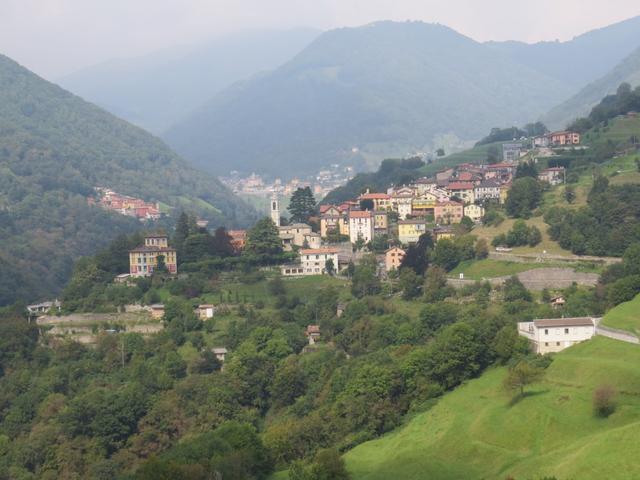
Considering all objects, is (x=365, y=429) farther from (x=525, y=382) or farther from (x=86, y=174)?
(x=86, y=174)

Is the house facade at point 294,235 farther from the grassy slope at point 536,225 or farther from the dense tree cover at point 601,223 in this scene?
the dense tree cover at point 601,223

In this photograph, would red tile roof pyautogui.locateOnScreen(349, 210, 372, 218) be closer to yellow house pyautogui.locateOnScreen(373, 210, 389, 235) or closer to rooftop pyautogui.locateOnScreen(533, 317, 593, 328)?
yellow house pyautogui.locateOnScreen(373, 210, 389, 235)

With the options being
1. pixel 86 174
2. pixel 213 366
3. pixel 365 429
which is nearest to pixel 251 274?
pixel 213 366

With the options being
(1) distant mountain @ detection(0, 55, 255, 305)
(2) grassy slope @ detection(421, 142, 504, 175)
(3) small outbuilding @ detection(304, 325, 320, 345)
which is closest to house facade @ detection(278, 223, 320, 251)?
(3) small outbuilding @ detection(304, 325, 320, 345)

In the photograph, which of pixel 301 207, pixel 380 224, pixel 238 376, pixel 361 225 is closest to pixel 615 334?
pixel 238 376

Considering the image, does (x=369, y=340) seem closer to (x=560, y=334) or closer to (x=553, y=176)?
(x=560, y=334)

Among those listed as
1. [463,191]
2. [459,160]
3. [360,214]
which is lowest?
[360,214]
